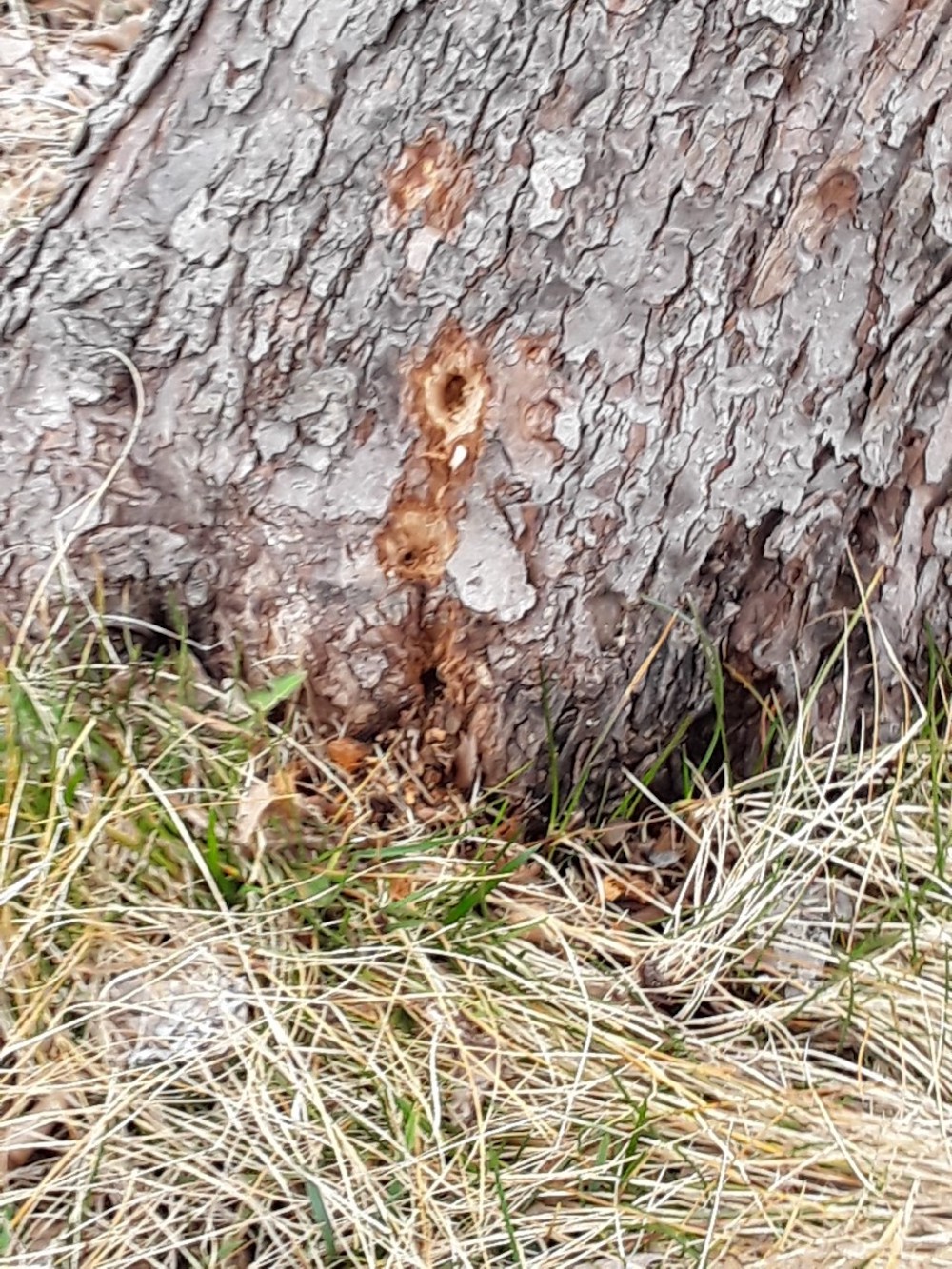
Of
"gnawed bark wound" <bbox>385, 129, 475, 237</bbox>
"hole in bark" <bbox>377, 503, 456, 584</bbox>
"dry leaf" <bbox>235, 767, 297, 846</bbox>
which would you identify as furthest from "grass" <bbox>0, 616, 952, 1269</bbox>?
"gnawed bark wound" <bbox>385, 129, 475, 237</bbox>

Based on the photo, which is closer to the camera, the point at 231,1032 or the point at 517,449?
the point at 231,1032

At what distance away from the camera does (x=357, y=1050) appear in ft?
4.32

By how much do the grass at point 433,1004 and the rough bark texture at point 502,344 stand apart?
0.47ft

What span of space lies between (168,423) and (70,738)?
375 mm

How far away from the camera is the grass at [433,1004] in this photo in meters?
1.23

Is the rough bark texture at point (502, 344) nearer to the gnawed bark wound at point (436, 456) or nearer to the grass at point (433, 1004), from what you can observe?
the gnawed bark wound at point (436, 456)

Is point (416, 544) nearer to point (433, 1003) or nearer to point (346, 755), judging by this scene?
point (346, 755)

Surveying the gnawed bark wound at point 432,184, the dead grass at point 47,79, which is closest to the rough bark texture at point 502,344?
the gnawed bark wound at point 432,184

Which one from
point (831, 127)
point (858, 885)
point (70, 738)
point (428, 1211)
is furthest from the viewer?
point (858, 885)

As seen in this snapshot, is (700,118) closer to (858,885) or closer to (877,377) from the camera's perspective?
(877,377)

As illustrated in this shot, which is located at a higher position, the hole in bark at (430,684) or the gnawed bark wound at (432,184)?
the gnawed bark wound at (432,184)

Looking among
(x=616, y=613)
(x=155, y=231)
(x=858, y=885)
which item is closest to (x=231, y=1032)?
(x=616, y=613)

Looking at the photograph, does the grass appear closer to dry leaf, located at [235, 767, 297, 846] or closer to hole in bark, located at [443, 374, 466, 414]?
dry leaf, located at [235, 767, 297, 846]

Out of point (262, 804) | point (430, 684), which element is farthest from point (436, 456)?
point (262, 804)
